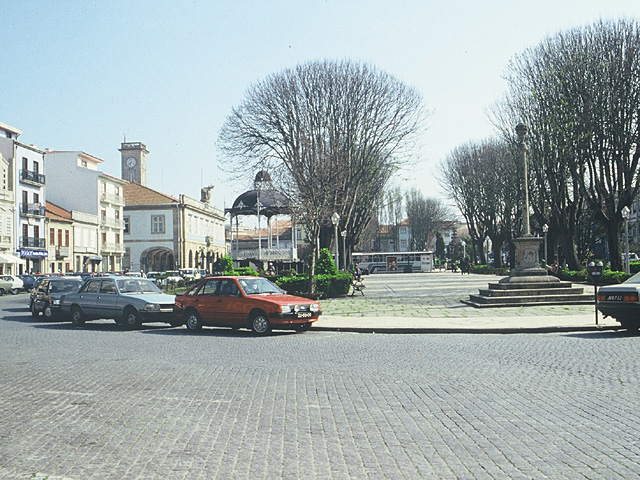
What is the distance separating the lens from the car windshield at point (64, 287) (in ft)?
75.9

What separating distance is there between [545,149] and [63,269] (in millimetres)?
47937

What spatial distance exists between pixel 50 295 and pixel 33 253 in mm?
39610

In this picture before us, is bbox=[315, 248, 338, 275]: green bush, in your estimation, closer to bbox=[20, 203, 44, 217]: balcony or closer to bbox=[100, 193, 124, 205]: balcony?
bbox=[20, 203, 44, 217]: balcony

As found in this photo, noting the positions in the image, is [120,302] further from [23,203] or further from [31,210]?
[31,210]

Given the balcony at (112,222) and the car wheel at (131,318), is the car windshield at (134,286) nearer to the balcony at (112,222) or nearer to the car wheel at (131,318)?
the car wheel at (131,318)

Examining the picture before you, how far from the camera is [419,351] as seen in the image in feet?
41.5

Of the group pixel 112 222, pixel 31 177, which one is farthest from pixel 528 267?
pixel 112 222

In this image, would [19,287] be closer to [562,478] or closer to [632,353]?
[632,353]

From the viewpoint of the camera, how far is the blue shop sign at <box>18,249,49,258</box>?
56938 mm

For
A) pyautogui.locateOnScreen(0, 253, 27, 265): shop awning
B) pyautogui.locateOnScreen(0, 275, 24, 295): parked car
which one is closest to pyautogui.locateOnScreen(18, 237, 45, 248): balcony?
pyautogui.locateOnScreen(0, 253, 27, 265): shop awning

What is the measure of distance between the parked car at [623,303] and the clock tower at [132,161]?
90.5 metres

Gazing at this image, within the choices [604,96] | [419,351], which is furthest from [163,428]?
[604,96]

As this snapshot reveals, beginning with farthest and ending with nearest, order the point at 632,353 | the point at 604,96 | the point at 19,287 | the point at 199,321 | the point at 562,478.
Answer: the point at 19,287 < the point at 604,96 < the point at 199,321 < the point at 632,353 < the point at 562,478

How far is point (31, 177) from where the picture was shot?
59.6 m
